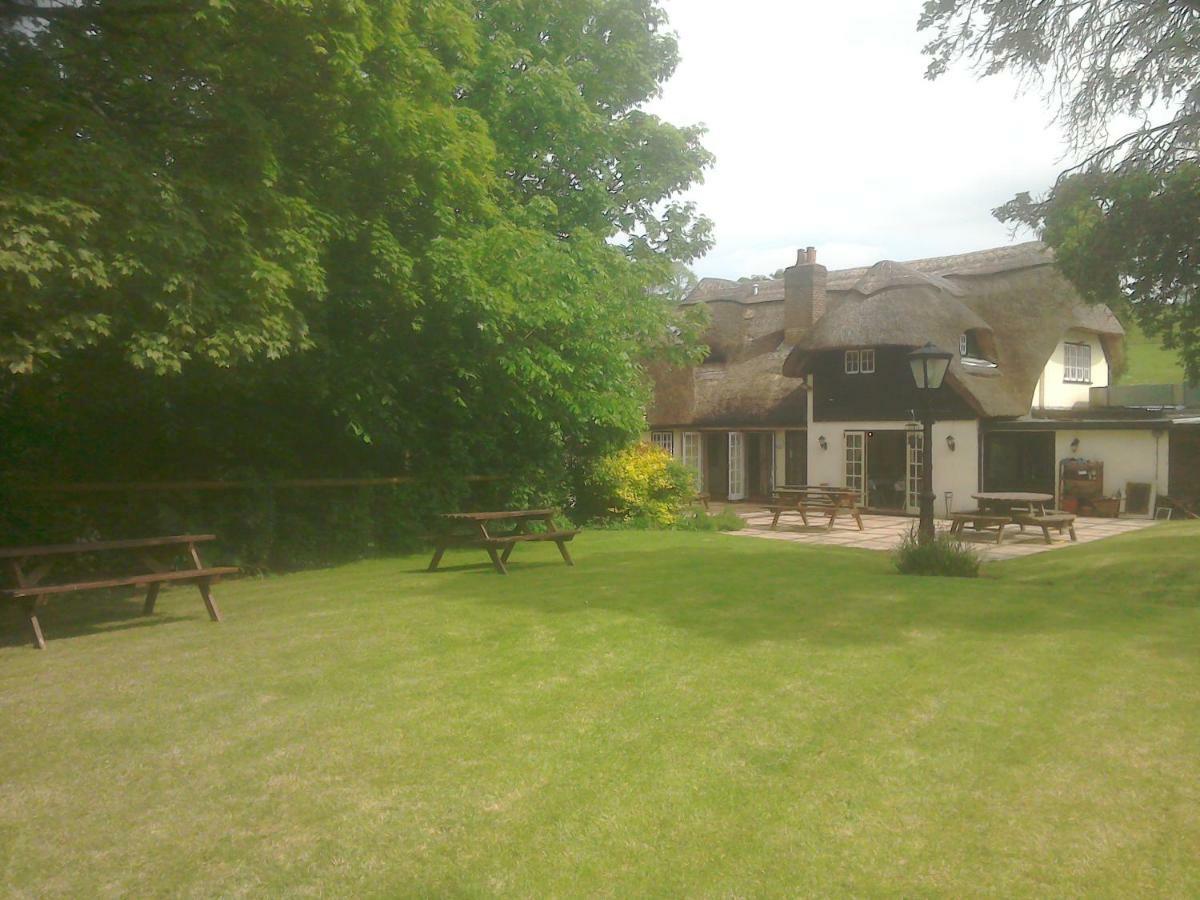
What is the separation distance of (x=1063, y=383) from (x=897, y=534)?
37.6 feet

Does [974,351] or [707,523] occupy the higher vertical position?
[974,351]

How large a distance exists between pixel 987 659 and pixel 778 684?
1.95m

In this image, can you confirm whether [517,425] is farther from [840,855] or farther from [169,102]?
[840,855]

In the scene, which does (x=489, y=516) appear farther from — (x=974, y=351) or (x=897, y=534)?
(x=974, y=351)

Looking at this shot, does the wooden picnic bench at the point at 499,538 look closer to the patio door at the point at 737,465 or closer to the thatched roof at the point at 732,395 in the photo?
the thatched roof at the point at 732,395

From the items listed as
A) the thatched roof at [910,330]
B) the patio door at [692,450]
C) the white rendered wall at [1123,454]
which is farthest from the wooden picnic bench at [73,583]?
the patio door at [692,450]

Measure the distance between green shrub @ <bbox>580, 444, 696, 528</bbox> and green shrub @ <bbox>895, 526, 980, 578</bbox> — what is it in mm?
7604

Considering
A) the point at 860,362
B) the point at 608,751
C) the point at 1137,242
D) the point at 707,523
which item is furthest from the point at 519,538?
the point at 860,362

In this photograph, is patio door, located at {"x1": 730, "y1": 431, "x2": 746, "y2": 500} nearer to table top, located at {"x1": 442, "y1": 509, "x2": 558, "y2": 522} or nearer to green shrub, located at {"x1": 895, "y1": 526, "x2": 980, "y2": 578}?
green shrub, located at {"x1": 895, "y1": 526, "x2": 980, "y2": 578}

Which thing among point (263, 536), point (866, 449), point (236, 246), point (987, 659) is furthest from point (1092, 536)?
point (236, 246)

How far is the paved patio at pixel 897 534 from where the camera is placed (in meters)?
17.1

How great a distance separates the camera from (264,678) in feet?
22.3

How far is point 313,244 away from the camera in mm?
10406

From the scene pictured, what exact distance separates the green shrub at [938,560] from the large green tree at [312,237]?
595 cm
